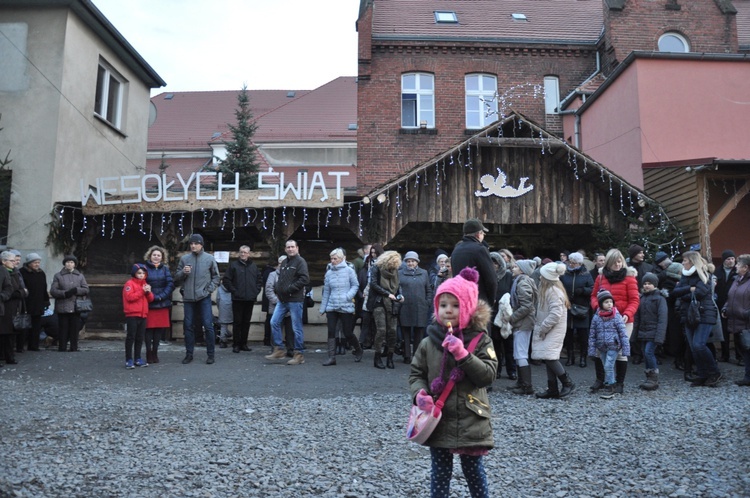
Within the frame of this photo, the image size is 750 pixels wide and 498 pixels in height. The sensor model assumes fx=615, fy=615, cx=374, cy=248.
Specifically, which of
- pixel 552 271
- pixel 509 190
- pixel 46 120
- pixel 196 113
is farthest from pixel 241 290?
pixel 196 113

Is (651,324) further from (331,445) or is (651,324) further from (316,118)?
(316,118)

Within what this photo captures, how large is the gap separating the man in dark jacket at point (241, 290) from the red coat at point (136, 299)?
1.85m

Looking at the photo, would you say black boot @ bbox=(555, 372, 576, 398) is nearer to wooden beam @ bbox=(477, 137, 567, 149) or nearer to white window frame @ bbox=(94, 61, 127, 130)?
wooden beam @ bbox=(477, 137, 567, 149)

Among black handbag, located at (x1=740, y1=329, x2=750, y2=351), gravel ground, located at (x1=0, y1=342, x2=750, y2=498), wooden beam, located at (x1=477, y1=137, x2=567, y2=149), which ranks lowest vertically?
gravel ground, located at (x1=0, y1=342, x2=750, y2=498)

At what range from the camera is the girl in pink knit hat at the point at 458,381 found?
135 inches

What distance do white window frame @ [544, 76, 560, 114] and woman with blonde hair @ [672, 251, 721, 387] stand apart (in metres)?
13.5

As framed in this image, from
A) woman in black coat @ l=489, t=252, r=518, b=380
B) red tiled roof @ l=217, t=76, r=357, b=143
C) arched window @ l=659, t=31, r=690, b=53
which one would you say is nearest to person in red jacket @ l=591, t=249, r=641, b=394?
woman in black coat @ l=489, t=252, r=518, b=380

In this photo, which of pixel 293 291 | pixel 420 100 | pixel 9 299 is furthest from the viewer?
pixel 420 100

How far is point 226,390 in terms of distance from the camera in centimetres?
784

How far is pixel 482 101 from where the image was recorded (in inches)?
836

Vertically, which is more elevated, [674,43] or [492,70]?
[674,43]

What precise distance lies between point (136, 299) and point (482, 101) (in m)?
15.2

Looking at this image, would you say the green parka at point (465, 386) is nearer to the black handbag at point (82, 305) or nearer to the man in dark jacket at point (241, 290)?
the man in dark jacket at point (241, 290)

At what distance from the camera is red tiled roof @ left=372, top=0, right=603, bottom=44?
2161 centimetres
